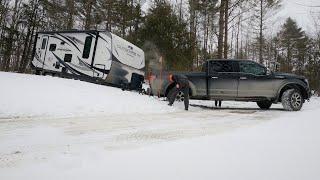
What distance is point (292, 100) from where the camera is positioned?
1273 cm

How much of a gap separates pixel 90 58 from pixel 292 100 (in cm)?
922

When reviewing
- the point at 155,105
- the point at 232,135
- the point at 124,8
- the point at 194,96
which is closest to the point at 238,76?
the point at 194,96

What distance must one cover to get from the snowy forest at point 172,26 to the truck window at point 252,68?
2.20 metres

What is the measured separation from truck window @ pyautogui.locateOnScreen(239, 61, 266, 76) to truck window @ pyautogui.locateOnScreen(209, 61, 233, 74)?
425 mm

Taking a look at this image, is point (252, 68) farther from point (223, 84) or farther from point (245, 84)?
point (223, 84)

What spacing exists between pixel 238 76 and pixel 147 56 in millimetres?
11890

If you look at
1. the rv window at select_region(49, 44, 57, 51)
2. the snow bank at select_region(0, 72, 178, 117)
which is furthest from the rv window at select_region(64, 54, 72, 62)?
the snow bank at select_region(0, 72, 178, 117)

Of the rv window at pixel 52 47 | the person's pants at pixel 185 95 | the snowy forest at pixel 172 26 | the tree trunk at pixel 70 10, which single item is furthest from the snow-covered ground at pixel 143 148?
the tree trunk at pixel 70 10

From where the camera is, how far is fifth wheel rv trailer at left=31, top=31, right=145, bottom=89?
16.2 metres

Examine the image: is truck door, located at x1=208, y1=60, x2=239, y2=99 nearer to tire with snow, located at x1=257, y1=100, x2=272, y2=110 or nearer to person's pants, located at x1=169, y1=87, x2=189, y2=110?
person's pants, located at x1=169, y1=87, x2=189, y2=110

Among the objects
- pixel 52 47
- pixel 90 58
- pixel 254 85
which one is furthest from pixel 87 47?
pixel 254 85

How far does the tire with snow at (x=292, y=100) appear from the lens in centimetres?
1270

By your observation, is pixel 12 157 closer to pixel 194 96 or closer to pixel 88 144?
pixel 88 144

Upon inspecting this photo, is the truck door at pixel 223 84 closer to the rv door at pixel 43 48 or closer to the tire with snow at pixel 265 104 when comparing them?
the tire with snow at pixel 265 104
